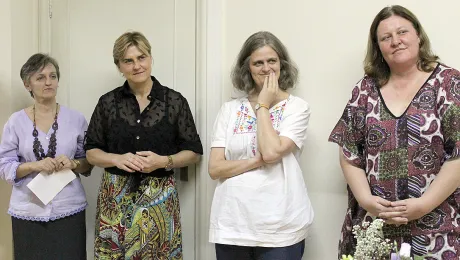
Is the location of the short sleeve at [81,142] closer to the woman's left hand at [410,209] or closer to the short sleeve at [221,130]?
the short sleeve at [221,130]

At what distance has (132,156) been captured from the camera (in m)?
2.35

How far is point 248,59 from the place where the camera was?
2.32 m

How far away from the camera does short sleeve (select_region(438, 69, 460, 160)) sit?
6.13 ft

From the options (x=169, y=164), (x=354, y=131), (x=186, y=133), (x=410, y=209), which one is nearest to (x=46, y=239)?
(x=169, y=164)

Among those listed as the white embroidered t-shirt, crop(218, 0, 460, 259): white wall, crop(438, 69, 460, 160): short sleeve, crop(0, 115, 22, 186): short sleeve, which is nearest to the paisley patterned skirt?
the white embroidered t-shirt

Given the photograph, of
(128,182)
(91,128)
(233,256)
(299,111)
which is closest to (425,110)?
(299,111)

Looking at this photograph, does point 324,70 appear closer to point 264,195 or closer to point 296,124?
point 296,124

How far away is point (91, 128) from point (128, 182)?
1.12ft

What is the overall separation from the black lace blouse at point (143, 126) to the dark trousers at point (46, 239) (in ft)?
1.29

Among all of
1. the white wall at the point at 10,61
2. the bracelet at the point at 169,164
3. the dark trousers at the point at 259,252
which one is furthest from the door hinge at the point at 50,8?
the dark trousers at the point at 259,252

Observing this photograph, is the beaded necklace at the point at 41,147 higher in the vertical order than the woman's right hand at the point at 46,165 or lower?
higher

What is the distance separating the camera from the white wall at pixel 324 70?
7.86 feet

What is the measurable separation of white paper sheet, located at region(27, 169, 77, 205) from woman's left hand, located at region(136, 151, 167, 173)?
44 cm

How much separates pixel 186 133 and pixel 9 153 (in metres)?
A: 0.90
